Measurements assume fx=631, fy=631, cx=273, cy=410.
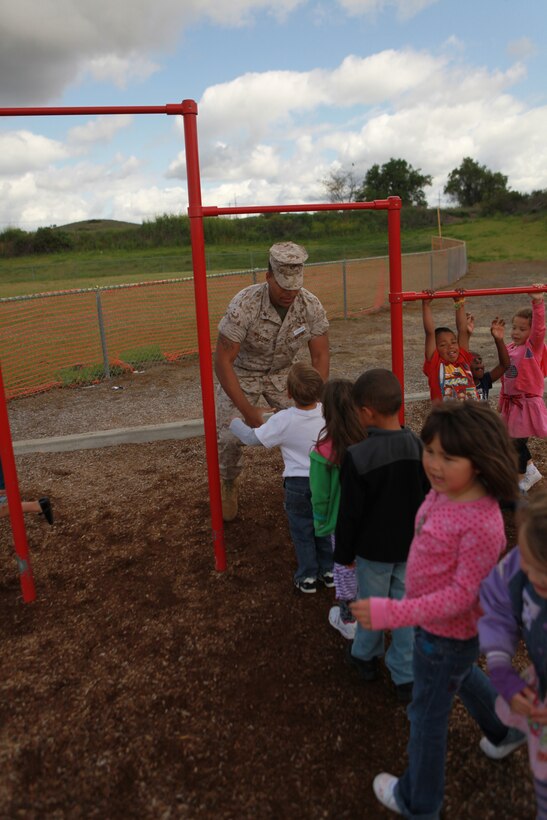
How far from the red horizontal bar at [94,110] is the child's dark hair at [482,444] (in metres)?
2.04

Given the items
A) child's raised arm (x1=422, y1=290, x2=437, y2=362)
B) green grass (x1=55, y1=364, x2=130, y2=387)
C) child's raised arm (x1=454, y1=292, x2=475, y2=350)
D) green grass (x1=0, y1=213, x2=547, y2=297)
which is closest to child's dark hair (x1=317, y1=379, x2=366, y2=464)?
child's raised arm (x1=422, y1=290, x2=437, y2=362)

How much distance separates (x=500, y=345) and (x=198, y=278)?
1988 mm

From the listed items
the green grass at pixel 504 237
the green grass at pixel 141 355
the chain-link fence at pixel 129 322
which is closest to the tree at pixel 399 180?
the green grass at pixel 504 237

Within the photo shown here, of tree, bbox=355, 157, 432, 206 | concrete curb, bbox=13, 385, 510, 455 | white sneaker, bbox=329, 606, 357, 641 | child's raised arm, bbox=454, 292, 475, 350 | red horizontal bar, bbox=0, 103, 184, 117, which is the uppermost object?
tree, bbox=355, 157, 432, 206

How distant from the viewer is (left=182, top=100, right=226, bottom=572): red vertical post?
2.95 m

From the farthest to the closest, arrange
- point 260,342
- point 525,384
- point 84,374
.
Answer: point 84,374 → point 525,384 → point 260,342

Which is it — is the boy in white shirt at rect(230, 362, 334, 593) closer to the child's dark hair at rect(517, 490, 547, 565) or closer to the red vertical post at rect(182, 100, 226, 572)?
the red vertical post at rect(182, 100, 226, 572)

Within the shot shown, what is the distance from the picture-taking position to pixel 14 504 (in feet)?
10.2

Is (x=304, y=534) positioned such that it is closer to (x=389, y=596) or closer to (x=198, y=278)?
(x=389, y=596)

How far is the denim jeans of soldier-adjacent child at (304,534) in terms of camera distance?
303 cm

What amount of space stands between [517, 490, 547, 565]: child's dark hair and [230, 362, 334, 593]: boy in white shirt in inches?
56.8

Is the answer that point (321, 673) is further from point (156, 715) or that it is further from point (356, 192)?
point (356, 192)

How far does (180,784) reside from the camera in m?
2.12

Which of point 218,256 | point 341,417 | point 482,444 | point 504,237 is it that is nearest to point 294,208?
point 341,417
